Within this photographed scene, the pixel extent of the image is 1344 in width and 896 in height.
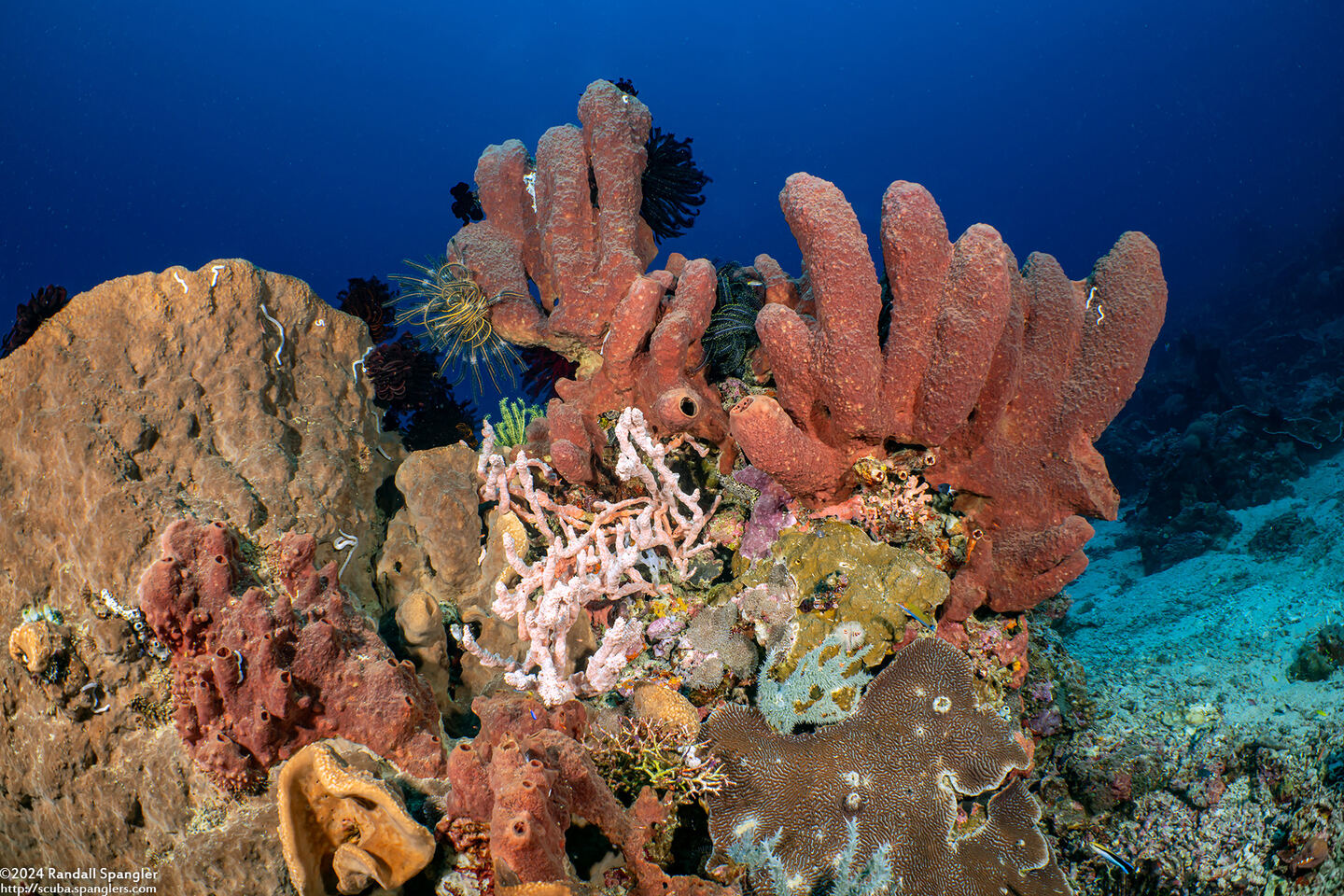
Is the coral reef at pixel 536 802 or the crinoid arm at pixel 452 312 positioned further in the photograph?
the crinoid arm at pixel 452 312

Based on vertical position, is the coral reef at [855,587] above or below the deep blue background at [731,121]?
below

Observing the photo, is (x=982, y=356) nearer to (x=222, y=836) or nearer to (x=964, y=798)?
(x=964, y=798)

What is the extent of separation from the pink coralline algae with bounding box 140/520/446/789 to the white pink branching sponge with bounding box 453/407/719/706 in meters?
0.45

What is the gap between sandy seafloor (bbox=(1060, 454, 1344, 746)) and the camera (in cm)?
313

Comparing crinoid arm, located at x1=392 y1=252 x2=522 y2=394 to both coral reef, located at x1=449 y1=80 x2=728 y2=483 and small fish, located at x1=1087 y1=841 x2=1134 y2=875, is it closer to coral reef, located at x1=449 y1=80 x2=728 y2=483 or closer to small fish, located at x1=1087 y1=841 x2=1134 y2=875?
coral reef, located at x1=449 y1=80 x2=728 y2=483

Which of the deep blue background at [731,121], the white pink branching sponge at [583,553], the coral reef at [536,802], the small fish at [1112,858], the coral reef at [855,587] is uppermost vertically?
the deep blue background at [731,121]

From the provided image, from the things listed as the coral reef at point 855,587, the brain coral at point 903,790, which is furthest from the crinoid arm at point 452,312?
the brain coral at point 903,790

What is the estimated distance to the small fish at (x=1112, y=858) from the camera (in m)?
2.54

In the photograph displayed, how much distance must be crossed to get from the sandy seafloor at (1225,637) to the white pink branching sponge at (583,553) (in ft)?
8.71

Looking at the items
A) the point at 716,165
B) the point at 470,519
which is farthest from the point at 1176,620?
the point at 716,165

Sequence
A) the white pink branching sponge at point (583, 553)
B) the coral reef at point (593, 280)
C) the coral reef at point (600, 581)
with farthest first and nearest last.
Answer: the coral reef at point (593, 280), the white pink branching sponge at point (583, 553), the coral reef at point (600, 581)

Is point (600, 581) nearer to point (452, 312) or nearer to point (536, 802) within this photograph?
point (536, 802)

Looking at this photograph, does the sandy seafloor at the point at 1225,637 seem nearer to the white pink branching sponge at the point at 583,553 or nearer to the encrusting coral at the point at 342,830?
the white pink branching sponge at the point at 583,553

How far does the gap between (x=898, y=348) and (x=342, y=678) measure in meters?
2.94
